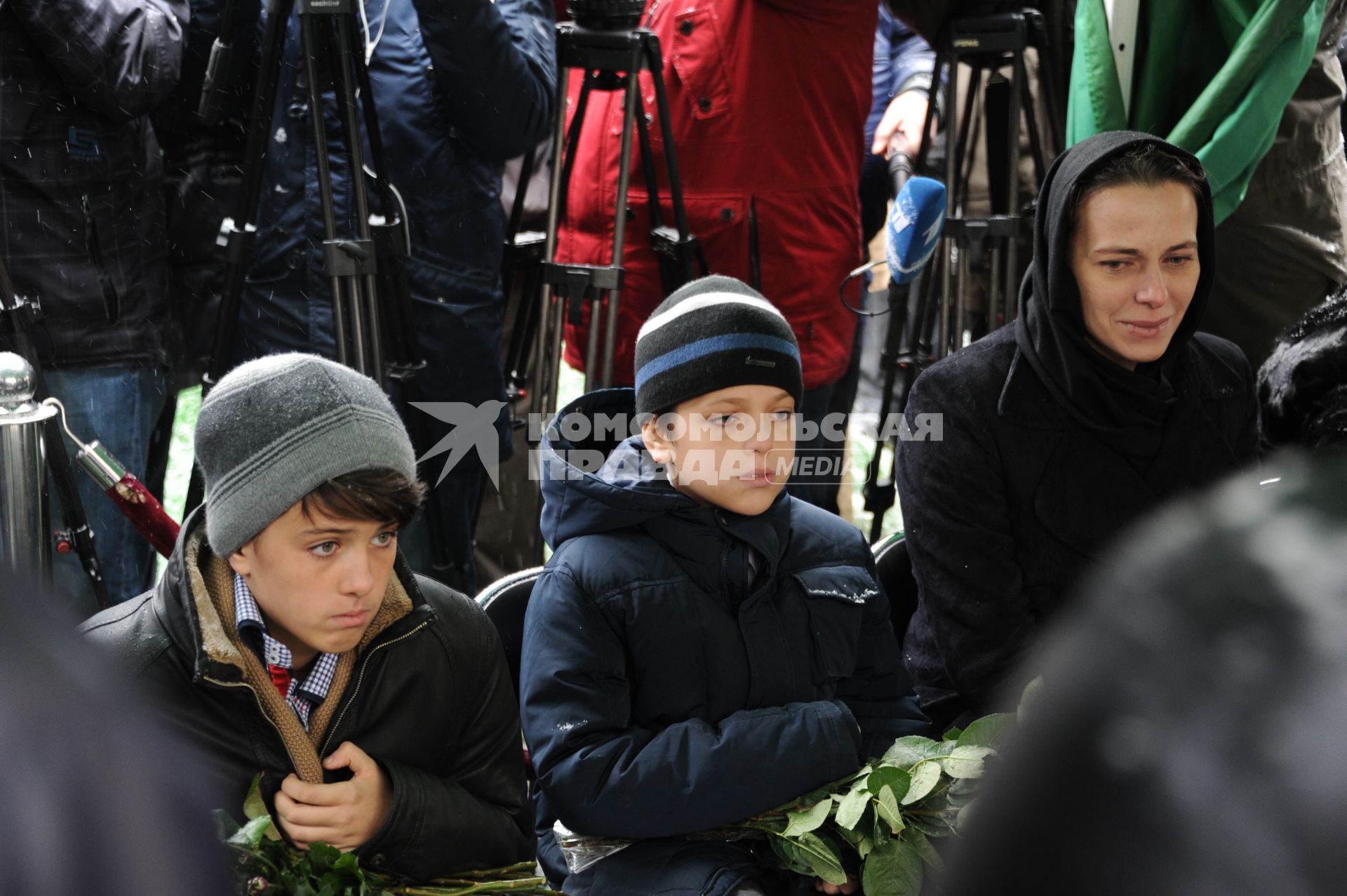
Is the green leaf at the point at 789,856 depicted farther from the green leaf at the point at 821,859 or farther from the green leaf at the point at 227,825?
the green leaf at the point at 227,825

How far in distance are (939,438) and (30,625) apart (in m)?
1.90

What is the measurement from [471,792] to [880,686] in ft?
2.23

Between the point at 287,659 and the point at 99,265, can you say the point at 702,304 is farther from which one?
the point at 99,265

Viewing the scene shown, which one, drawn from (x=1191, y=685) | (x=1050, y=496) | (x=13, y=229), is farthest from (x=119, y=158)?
(x=1191, y=685)

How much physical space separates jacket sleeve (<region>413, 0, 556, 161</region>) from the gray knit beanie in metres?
1.22

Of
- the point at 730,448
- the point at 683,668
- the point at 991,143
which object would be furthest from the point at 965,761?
the point at 991,143

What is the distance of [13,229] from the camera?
2.64 m

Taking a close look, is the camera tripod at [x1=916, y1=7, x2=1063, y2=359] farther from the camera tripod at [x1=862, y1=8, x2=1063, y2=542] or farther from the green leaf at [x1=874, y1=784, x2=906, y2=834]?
the green leaf at [x1=874, y1=784, x2=906, y2=834]

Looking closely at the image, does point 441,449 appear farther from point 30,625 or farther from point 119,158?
point 30,625

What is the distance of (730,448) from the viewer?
6.96ft

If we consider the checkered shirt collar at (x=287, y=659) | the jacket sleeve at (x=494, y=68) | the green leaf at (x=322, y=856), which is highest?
the jacket sleeve at (x=494, y=68)

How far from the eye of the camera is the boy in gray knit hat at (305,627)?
1.73 meters

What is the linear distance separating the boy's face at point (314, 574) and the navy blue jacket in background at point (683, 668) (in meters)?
0.32

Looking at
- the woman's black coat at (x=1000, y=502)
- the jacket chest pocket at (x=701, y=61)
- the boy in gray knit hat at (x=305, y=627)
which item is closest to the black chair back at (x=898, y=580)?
the woman's black coat at (x=1000, y=502)
